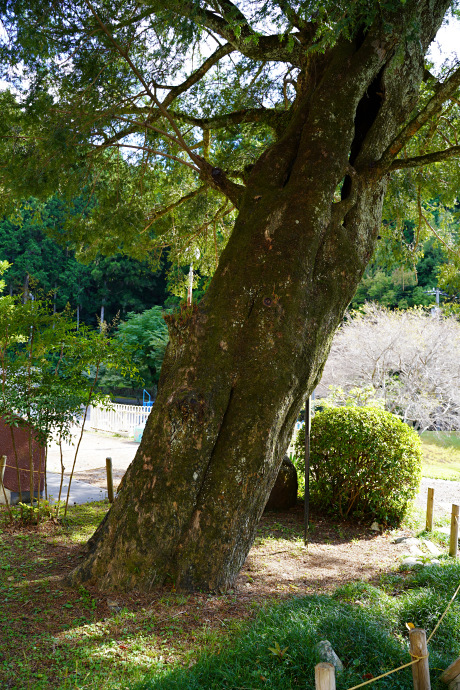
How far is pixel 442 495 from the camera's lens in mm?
10828

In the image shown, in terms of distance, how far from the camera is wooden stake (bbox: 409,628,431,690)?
2.59 meters

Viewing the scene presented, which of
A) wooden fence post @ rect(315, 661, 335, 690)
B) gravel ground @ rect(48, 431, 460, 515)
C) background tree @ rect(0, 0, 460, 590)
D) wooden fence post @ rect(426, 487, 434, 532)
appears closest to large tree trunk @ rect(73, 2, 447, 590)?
background tree @ rect(0, 0, 460, 590)

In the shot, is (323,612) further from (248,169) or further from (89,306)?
(89,306)

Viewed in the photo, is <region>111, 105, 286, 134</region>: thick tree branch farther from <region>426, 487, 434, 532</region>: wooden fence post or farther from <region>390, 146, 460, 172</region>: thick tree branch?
<region>426, 487, 434, 532</region>: wooden fence post

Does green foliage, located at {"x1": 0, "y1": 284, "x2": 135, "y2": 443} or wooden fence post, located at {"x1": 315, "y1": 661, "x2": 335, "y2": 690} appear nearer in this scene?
wooden fence post, located at {"x1": 315, "y1": 661, "x2": 335, "y2": 690}

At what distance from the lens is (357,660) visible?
3172 mm

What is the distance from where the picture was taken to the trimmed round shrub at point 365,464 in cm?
716

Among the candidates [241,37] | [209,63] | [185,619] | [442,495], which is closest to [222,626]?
[185,619]

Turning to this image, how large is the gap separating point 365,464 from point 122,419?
14.5 m

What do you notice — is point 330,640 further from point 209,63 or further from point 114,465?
point 114,465

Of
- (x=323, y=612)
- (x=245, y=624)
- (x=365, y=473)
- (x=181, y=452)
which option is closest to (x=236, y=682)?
(x=245, y=624)

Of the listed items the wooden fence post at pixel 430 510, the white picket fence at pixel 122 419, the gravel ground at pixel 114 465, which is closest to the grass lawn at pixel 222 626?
the wooden fence post at pixel 430 510

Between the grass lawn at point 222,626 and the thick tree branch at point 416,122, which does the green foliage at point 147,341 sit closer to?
the grass lawn at point 222,626

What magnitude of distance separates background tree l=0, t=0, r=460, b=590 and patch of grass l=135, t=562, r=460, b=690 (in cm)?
82
